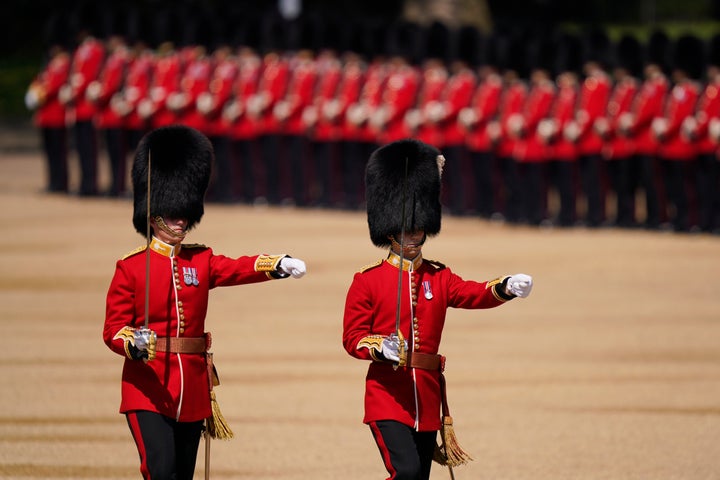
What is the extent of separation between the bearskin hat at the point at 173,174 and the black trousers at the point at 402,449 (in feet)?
2.98

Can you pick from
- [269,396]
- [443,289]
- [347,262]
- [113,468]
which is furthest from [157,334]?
[347,262]

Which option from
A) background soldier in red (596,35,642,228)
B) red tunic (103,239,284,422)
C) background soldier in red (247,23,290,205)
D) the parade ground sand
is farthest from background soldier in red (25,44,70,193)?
red tunic (103,239,284,422)

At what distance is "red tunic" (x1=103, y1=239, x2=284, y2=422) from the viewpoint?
4.96 metres

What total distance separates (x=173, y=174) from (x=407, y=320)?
0.88m

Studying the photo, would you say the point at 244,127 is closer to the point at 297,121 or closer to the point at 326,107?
the point at 297,121

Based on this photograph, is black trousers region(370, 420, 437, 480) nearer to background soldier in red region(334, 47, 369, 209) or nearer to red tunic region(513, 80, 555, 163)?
red tunic region(513, 80, 555, 163)

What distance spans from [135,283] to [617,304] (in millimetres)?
5156

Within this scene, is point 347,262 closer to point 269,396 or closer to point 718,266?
point 718,266

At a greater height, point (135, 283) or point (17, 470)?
point (135, 283)

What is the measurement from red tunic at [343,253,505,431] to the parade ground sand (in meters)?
1.20

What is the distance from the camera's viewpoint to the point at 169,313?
16.5ft

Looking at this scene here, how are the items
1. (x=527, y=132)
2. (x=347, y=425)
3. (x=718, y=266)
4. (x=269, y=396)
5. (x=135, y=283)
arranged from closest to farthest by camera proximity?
(x=135, y=283)
(x=347, y=425)
(x=269, y=396)
(x=718, y=266)
(x=527, y=132)

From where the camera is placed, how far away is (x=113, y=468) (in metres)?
6.18

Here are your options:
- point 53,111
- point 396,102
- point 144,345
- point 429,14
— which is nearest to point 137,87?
point 53,111
